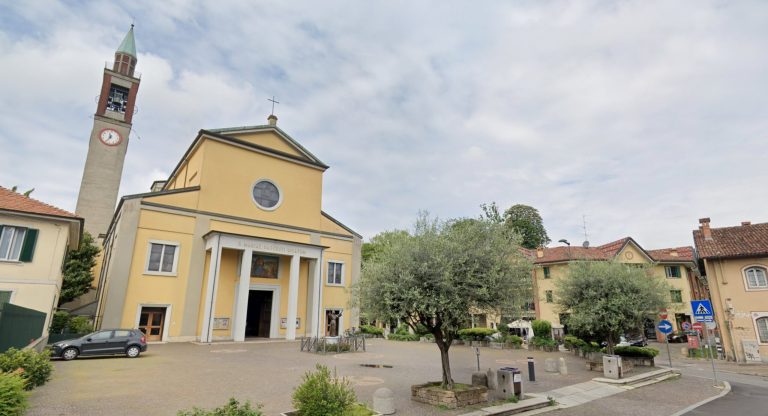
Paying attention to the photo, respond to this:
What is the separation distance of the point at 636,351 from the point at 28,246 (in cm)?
2834

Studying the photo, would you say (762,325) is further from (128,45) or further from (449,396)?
(128,45)

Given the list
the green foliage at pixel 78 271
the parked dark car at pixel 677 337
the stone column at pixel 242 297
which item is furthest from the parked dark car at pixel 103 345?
the parked dark car at pixel 677 337

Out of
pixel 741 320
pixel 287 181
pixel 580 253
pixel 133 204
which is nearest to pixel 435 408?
pixel 133 204

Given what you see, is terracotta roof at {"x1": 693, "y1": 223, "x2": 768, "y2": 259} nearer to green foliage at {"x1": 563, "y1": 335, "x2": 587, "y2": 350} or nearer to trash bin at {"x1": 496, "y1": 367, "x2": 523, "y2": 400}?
green foliage at {"x1": 563, "y1": 335, "x2": 587, "y2": 350}

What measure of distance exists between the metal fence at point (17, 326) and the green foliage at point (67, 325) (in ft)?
21.2

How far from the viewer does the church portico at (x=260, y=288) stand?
24641 millimetres

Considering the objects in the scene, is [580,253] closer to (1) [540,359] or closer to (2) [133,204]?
(1) [540,359]

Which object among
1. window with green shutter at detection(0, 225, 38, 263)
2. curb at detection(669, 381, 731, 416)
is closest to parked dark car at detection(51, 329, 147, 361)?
window with green shutter at detection(0, 225, 38, 263)

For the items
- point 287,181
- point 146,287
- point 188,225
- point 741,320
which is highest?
point 287,181

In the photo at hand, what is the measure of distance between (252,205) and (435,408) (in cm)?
2325

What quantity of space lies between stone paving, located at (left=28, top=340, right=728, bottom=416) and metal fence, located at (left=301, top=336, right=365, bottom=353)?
86 centimetres

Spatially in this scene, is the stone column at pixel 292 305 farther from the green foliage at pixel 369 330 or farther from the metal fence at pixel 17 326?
the metal fence at pixel 17 326

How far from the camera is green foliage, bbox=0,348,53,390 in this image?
9375 mm

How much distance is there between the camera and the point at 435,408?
907 cm
